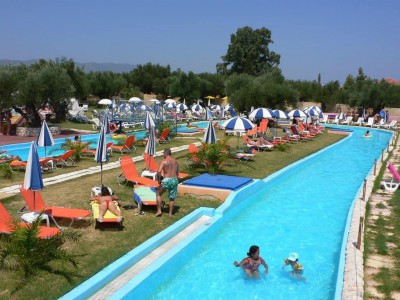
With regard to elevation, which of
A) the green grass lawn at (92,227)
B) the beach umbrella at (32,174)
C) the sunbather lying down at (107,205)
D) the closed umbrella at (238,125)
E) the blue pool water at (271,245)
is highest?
the closed umbrella at (238,125)

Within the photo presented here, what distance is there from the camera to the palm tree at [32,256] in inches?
236

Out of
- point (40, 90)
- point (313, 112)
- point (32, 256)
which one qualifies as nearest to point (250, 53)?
point (313, 112)

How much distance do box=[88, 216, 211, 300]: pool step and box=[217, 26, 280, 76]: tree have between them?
223ft

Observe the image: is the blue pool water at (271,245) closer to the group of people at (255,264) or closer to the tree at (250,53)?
the group of people at (255,264)

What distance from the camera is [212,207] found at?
1039cm

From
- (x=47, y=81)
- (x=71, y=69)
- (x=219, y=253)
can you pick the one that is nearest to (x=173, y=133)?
(x=47, y=81)

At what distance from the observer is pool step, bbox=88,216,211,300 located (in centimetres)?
574

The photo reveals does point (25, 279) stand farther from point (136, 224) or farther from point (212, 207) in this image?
point (212, 207)

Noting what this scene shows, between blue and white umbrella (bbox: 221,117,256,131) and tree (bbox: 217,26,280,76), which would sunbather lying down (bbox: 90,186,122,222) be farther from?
tree (bbox: 217,26,280,76)

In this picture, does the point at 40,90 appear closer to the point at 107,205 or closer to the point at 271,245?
the point at 107,205

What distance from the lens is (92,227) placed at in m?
8.23

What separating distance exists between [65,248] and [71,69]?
28913mm

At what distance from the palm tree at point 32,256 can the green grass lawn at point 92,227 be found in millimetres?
124

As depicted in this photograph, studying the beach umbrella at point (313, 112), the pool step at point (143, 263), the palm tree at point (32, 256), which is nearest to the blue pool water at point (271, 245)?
the pool step at point (143, 263)
